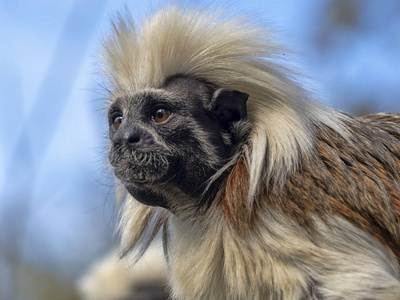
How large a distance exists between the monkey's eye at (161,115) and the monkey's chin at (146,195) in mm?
478

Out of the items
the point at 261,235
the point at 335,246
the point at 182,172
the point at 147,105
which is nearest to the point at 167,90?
the point at 147,105

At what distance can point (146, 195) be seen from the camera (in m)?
4.28

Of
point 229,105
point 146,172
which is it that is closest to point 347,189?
point 229,105

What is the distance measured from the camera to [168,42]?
4.30m

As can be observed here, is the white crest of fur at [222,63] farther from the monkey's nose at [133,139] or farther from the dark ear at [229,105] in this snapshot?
the monkey's nose at [133,139]

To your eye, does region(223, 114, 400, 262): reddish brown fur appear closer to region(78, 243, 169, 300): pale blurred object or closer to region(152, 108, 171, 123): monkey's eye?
region(152, 108, 171, 123): monkey's eye

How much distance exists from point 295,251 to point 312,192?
0.39m

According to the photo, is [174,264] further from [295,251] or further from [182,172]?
[295,251]

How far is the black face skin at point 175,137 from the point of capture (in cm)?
408

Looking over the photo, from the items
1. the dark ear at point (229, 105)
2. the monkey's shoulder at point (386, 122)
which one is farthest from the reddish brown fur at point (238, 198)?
the monkey's shoulder at point (386, 122)

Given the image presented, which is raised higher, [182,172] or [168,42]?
[168,42]

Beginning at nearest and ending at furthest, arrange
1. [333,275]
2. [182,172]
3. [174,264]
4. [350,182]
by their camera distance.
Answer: [333,275]
[350,182]
[182,172]
[174,264]

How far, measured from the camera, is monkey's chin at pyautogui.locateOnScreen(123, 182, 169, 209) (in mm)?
4242

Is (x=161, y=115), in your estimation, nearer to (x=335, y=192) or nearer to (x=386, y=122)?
(x=335, y=192)
